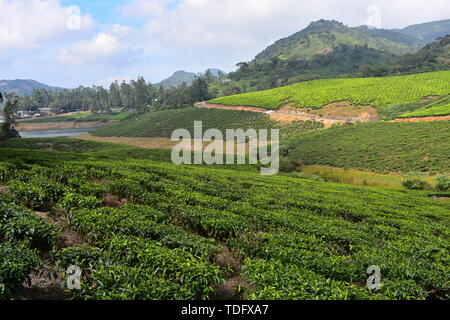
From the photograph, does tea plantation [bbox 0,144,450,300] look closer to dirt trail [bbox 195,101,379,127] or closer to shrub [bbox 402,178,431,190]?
shrub [bbox 402,178,431,190]

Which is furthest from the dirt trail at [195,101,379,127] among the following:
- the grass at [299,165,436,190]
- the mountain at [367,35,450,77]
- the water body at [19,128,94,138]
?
the water body at [19,128,94,138]

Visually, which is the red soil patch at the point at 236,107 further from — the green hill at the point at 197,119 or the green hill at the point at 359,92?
the green hill at the point at 197,119

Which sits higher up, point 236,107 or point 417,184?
point 236,107

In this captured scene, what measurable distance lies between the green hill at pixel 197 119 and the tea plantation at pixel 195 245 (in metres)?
70.7

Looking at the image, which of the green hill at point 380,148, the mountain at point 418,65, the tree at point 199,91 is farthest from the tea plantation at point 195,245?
the mountain at point 418,65

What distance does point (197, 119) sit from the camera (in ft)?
352

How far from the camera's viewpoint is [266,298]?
658 centimetres

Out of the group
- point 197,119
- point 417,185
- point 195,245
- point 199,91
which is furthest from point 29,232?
point 199,91

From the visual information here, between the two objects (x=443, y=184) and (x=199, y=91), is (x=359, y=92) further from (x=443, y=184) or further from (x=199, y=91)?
(x=199, y=91)

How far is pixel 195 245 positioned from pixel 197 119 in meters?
101

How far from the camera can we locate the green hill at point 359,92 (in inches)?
3546

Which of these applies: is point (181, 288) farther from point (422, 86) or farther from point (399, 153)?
point (422, 86)
